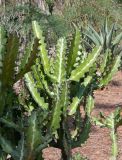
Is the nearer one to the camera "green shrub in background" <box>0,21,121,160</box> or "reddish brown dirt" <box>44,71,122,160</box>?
"green shrub in background" <box>0,21,121,160</box>

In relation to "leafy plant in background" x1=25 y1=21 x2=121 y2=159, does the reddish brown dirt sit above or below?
below

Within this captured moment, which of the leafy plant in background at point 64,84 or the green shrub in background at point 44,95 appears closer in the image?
the green shrub in background at point 44,95

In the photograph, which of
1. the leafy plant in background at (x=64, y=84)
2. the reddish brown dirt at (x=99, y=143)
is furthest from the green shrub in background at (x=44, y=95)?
the reddish brown dirt at (x=99, y=143)

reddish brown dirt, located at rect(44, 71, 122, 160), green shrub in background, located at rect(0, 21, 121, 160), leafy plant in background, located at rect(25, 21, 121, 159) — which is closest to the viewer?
green shrub in background, located at rect(0, 21, 121, 160)

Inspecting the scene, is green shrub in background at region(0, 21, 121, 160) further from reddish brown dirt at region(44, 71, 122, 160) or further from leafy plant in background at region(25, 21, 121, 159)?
reddish brown dirt at region(44, 71, 122, 160)

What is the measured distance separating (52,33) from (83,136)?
6.30 metres

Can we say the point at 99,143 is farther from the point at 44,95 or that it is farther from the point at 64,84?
the point at 64,84

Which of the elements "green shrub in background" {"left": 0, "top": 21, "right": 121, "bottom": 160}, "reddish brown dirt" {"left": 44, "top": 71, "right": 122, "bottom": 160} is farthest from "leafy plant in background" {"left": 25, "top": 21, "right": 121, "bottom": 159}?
"reddish brown dirt" {"left": 44, "top": 71, "right": 122, "bottom": 160}

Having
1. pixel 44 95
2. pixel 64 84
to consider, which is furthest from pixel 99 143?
pixel 64 84

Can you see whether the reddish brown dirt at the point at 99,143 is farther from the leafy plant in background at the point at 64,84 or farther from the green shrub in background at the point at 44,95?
the leafy plant in background at the point at 64,84

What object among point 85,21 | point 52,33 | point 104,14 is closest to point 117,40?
point 52,33

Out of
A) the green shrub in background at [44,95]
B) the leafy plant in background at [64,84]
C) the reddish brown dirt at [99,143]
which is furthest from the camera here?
the reddish brown dirt at [99,143]

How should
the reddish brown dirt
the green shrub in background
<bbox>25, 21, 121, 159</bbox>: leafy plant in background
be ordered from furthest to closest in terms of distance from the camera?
1. the reddish brown dirt
2. <bbox>25, 21, 121, 159</bbox>: leafy plant in background
3. the green shrub in background

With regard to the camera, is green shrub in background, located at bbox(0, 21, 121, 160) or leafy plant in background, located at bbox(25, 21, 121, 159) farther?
leafy plant in background, located at bbox(25, 21, 121, 159)
